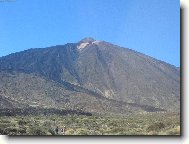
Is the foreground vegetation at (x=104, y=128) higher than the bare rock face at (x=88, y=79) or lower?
lower

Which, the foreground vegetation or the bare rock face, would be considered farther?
the bare rock face

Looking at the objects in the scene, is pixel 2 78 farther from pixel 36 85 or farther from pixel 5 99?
pixel 5 99

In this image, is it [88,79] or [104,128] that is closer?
[104,128]

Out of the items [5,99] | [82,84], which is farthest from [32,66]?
[5,99]

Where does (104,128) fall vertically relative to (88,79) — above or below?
below

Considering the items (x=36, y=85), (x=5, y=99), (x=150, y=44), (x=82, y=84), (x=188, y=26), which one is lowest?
(x=188, y=26)

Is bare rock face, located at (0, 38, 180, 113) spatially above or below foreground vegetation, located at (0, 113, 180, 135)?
above

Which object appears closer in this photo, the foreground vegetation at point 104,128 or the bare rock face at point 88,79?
the foreground vegetation at point 104,128

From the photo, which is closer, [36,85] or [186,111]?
[186,111]
